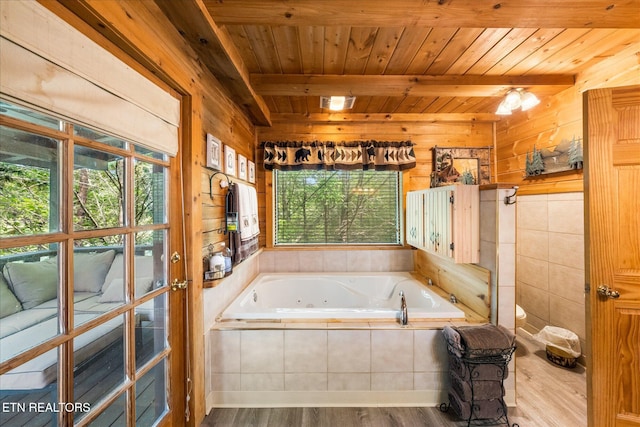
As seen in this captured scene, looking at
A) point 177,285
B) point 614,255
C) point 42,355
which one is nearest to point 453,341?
point 614,255

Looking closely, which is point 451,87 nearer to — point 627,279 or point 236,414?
point 627,279

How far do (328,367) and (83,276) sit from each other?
1.51 m

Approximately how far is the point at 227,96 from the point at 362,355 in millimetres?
2321

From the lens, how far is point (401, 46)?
1729 mm

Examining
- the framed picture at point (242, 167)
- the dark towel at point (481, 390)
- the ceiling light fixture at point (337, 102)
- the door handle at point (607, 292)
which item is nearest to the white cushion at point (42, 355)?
the framed picture at point (242, 167)

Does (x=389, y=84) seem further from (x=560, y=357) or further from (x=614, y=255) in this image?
(x=560, y=357)

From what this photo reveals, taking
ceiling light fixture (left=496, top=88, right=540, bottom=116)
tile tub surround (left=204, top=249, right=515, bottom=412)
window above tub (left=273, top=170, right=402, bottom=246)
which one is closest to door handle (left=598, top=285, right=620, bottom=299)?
tile tub surround (left=204, top=249, right=515, bottom=412)

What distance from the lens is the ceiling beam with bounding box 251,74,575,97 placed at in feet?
6.87

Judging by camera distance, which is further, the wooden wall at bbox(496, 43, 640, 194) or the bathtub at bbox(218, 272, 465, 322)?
the bathtub at bbox(218, 272, 465, 322)

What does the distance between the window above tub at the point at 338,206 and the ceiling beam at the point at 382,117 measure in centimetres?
62

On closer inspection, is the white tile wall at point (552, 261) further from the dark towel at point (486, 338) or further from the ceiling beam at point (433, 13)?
the ceiling beam at point (433, 13)

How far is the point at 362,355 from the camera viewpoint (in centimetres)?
173

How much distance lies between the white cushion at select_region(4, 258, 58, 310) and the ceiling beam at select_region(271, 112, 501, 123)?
8.19ft

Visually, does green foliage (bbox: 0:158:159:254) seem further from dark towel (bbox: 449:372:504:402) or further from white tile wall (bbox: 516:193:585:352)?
white tile wall (bbox: 516:193:585:352)
